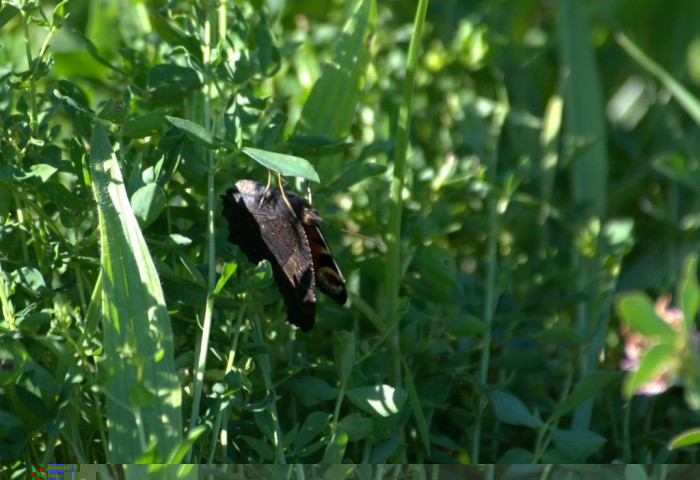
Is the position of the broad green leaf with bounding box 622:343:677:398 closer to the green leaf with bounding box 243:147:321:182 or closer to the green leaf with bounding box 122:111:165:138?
the green leaf with bounding box 243:147:321:182

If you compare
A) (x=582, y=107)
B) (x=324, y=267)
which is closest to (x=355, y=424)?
(x=324, y=267)

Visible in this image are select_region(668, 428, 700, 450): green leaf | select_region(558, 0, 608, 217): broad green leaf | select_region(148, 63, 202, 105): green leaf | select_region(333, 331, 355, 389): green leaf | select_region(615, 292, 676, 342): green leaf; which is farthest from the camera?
select_region(558, 0, 608, 217): broad green leaf

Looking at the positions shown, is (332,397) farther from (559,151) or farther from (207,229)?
(559,151)

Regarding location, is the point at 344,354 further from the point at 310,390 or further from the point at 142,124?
the point at 142,124

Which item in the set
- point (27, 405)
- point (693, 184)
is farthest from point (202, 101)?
point (693, 184)

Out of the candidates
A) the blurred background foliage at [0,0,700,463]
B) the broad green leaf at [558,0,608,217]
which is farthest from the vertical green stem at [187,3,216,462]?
the broad green leaf at [558,0,608,217]

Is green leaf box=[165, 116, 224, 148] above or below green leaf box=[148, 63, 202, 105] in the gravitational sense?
below

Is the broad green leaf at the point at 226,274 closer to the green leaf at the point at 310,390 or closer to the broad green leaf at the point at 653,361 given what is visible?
the green leaf at the point at 310,390
